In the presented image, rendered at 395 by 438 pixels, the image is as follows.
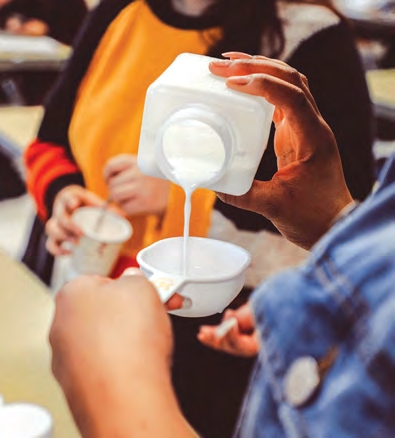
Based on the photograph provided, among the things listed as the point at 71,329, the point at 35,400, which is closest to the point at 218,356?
the point at 35,400

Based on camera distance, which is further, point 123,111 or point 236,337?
point 123,111

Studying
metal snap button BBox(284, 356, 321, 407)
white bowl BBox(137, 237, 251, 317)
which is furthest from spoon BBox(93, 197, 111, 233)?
metal snap button BBox(284, 356, 321, 407)

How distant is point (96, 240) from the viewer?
872mm

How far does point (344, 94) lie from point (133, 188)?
0.94ft

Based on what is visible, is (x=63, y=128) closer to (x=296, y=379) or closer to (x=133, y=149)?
(x=133, y=149)

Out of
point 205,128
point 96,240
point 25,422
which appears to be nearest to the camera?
→ point 205,128

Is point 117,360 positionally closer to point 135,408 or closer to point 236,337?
Answer: point 135,408

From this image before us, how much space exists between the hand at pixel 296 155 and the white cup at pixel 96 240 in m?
0.26

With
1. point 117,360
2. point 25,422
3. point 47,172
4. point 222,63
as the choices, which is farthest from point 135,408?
point 47,172

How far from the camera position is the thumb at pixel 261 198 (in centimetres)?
53

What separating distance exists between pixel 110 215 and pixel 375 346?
60 centimetres

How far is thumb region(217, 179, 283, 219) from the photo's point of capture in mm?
530

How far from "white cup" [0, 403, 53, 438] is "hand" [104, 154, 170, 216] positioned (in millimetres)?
259

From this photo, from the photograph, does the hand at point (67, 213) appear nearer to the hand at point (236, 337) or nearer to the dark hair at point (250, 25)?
the hand at point (236, 337)
